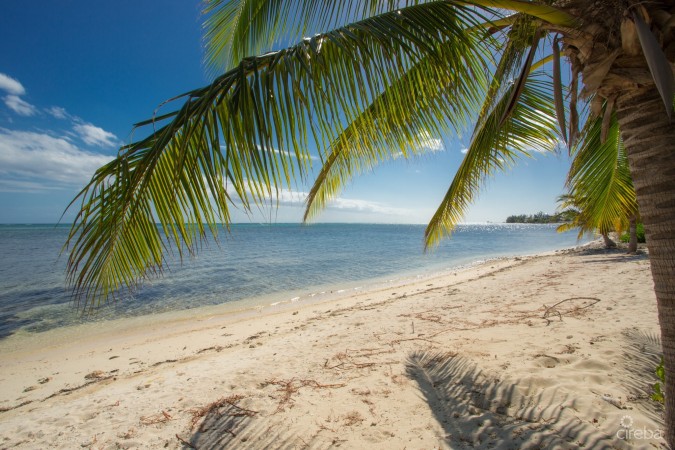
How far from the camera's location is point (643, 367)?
2967 millimetres

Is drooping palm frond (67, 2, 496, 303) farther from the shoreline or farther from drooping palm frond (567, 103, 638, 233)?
the shoreline

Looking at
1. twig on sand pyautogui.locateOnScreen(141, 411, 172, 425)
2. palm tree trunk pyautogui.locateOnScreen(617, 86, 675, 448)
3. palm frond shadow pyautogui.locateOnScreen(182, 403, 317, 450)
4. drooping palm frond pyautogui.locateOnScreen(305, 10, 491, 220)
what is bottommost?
twig on sand pyautogui.locateOnScreen(141, 411, 172, 425)

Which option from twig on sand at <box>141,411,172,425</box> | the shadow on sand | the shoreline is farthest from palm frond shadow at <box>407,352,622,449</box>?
the shoreline

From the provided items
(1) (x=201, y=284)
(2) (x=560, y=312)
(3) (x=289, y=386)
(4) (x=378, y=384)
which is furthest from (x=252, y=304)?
(2) (x=560, y=312)

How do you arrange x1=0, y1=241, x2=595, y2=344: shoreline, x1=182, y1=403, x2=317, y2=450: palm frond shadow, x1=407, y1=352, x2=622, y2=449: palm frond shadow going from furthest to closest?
x1=0, y1=241, x2=595, y2=344: shoreline, x1=182, y1=403, x2=317, y2=450: palm frond shadow, x1=407, y1=352, x2=622, y2=449: palm frond shadow

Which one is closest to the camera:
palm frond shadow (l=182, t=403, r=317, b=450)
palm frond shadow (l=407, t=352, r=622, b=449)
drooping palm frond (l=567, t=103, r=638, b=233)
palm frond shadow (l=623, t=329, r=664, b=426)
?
palm frond shadow (l=407, t=352, r=622, b=449)

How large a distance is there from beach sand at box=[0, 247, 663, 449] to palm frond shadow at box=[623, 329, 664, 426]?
0.7 inches

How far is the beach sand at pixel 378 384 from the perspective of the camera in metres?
2.45

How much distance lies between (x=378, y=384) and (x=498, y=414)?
1.17 m

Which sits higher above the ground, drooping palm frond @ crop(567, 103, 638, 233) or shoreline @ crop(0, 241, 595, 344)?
drooping palm frond @ crop(567, 103, 638, 233)

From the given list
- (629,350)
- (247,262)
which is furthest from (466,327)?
(247,262)

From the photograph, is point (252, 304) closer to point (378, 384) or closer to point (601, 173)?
point (378, 384)

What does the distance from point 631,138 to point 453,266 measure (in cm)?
1698

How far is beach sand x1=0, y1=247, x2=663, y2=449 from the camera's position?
8.02 feet
